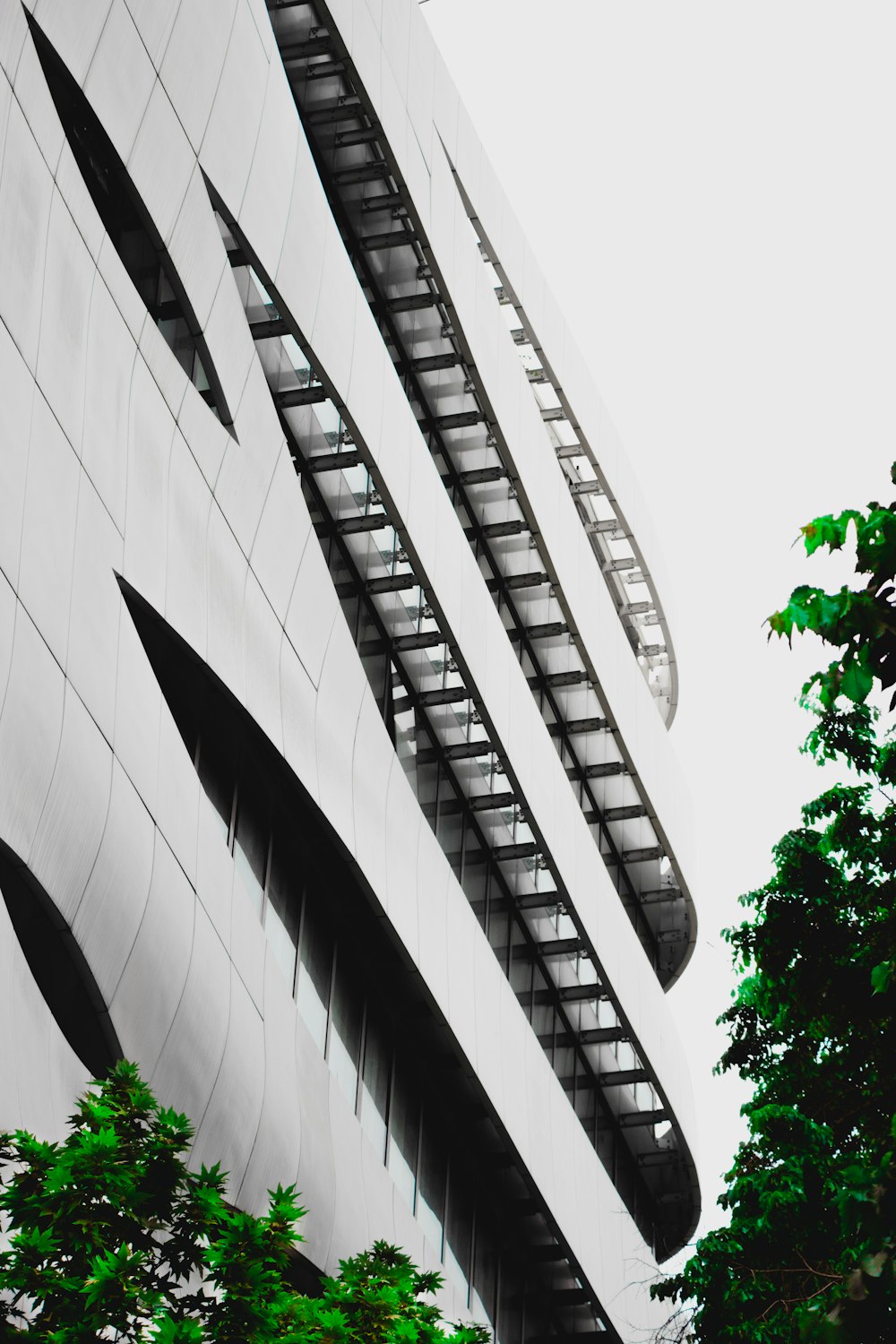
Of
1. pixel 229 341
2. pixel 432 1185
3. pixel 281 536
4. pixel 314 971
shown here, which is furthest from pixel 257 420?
pixel 432 1185

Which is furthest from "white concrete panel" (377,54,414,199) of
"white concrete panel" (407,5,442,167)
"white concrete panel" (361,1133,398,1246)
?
"white concrete panel" (361,1133,398,1246)

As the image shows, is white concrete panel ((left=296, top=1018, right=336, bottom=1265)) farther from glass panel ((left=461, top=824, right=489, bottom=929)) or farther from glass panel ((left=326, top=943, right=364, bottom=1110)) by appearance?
glass panel ((left=461, top=824, right=489, bottom=929))

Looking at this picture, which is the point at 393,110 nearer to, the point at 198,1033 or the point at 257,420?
the point at 257,420

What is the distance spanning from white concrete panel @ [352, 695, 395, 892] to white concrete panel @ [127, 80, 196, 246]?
22.7 feet

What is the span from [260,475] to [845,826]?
8153 mm

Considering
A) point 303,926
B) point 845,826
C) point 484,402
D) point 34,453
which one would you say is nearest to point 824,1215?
point 845,826

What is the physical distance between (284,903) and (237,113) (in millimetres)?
9803

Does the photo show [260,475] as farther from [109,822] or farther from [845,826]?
[845,826]

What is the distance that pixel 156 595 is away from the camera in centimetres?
1666

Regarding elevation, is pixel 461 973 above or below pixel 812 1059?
above

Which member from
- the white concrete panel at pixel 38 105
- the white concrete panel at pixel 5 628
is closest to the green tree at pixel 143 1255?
the white concrete panel at pixel 5 628

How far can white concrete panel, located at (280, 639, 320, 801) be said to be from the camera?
765 inches

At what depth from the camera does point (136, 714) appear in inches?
622

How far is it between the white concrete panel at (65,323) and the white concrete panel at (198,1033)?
498 cm
